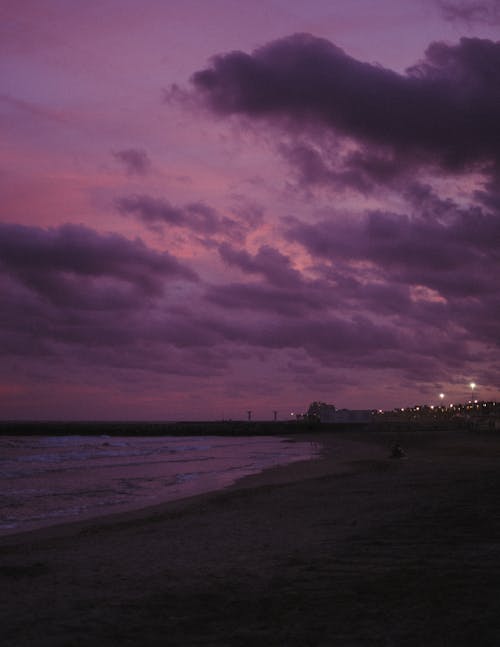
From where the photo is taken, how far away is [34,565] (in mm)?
10617

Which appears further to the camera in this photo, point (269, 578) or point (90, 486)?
point (90, 486)

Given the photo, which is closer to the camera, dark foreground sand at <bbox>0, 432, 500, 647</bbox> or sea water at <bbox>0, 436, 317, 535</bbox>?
dark foreground sand at <bbox>0, 432, 500, 647</bbox>

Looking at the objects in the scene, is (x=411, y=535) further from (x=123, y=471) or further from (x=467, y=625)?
(x=123, y=471)

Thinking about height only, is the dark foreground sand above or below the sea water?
above

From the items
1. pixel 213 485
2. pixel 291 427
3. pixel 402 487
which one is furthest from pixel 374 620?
pixel 291 427

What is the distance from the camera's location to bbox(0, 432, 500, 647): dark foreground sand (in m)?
6.35

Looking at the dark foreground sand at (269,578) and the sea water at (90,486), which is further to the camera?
the sea water at (90,486)

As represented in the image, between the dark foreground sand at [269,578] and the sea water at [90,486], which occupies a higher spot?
the dark foreground sand at [269,578]

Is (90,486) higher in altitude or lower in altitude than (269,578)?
lower

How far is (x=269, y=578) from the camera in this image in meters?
8.55

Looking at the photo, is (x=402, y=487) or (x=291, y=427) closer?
(x=402, y=487)

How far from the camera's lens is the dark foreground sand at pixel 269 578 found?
Result: 6.35 m

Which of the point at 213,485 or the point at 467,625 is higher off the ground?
the point at 467,625

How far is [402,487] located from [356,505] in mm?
4442
